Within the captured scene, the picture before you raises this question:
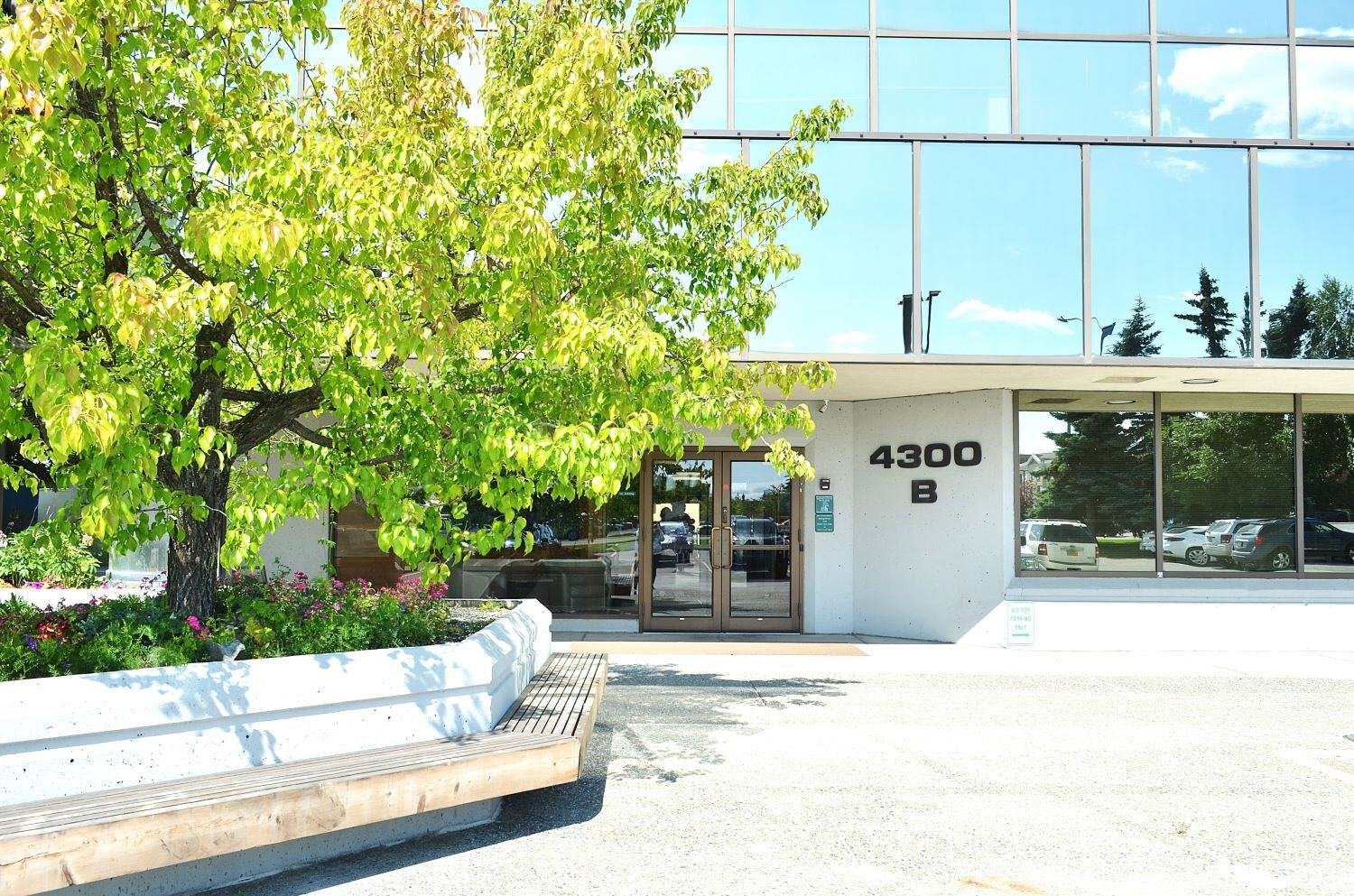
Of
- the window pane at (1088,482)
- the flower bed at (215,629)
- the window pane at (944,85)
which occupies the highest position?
the window pane at (944,85)

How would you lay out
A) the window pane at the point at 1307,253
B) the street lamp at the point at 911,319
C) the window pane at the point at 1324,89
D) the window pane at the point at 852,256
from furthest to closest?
the window pane at the point at 1324,89 → the window pane at the point at 1307,253 → the window pane at the point at 852,256 → the street lamp at the point at 911,319

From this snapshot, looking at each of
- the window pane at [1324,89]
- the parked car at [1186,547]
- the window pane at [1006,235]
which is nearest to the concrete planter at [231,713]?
the window pane at [1006,235]

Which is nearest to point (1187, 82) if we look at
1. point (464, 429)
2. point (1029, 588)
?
point (1029, 588)

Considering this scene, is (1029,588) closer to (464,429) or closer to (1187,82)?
(1187,82)

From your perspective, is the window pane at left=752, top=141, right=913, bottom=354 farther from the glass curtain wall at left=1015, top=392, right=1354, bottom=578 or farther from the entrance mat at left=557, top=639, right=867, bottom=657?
the entrance mat at left=557, top=639, right=867, bottom=657

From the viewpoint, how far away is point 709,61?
39.3 feet

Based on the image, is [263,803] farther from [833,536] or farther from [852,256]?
[833,536]

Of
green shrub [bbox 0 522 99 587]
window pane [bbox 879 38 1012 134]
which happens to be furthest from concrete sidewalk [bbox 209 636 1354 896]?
window pane [bbox 879 38 1012 134]

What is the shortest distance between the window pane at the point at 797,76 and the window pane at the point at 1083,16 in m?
2.06

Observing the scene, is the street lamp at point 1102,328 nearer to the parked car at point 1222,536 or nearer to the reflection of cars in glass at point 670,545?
the parked car at point 1222,536

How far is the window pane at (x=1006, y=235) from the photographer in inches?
424

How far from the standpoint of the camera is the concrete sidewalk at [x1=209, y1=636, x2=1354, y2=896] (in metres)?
4.61

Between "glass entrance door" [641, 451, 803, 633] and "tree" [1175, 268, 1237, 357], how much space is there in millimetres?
5028

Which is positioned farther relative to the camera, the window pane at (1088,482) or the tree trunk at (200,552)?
the window pane at (1088,482)
